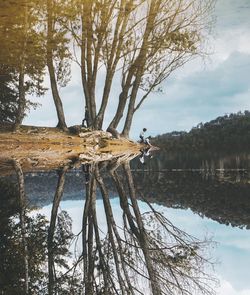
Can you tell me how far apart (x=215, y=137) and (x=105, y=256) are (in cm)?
6693

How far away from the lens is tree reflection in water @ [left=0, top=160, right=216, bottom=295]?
7723mm

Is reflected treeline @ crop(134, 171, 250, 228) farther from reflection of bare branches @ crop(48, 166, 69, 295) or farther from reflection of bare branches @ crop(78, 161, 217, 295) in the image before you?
reflection of bare branches @ crop(48, 166, 69, 295)

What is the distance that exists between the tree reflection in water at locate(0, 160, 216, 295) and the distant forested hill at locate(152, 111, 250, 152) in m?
50.4

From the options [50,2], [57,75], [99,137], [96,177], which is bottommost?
[96,177]

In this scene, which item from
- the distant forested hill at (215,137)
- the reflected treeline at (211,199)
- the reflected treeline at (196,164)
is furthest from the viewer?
the distant forested hill at (215,137)

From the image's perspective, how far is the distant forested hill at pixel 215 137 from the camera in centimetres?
6731

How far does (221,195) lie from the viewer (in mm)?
15688

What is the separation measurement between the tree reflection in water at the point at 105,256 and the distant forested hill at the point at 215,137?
50432 millimetres

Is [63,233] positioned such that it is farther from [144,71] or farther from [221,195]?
[144,71]

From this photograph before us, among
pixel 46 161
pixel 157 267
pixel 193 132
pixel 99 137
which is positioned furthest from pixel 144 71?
pixel 193 132

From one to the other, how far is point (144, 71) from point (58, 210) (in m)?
13.3

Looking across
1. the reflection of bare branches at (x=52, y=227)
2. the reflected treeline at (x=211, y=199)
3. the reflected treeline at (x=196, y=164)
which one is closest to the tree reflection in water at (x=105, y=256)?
the reflection of bare branches at (x=52, y=227)

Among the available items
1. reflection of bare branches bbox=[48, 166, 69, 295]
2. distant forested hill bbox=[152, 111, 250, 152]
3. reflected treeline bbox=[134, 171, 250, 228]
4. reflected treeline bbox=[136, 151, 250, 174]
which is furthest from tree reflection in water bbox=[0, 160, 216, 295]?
distant forested hill bbox=[152, 111, 250, 152]

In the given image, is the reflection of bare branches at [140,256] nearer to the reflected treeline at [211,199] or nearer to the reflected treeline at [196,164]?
the reflected treeline at [211,199]
